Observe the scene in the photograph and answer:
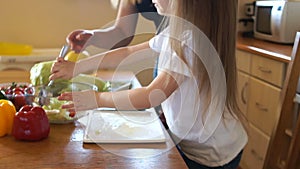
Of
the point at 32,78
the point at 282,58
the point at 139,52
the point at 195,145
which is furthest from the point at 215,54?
the point at 282,58

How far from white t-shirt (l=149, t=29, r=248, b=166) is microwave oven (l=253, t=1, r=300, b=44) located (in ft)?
4.17

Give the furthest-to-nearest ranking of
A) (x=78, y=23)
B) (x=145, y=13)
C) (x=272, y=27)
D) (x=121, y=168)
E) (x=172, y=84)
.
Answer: (x=78, y=23), (x=272, y=27), (x=145, y=13), (x=172, y=84), (x=121, y=168)

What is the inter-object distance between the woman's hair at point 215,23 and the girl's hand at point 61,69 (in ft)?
1.02

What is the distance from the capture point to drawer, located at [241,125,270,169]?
6.75 feet

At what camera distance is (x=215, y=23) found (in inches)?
38.5

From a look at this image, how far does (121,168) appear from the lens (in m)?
0.77

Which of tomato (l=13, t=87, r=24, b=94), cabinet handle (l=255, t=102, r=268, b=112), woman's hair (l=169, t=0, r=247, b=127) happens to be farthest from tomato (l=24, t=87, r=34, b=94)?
cabinet handle (l=255, t=102, r=268, b=112)

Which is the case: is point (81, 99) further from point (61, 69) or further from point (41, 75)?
point (41, 75)

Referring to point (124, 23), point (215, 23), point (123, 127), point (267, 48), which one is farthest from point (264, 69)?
point (123, 127)

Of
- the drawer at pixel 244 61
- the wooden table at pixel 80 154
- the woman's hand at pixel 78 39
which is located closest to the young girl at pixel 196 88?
the wooden table at pixel 80 154

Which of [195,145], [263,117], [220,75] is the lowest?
[263,117]

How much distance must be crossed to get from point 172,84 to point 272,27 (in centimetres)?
154

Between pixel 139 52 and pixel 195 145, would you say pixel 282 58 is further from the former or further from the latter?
pixel 195 145

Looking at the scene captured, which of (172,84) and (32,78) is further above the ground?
(172,84)
